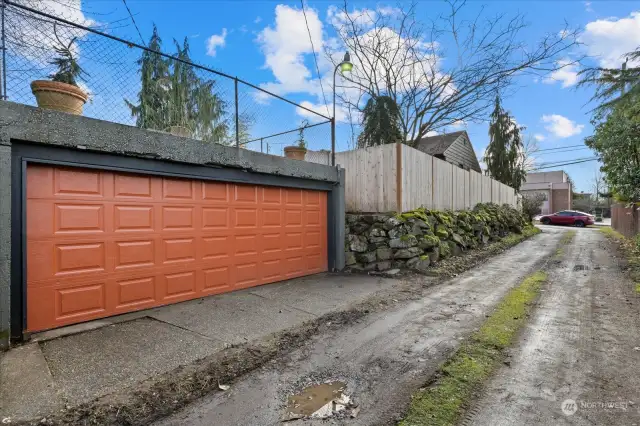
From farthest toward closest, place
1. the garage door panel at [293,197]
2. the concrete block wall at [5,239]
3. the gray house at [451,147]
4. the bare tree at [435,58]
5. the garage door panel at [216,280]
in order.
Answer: the gray house at [451,147]
the bare tree at [435,58]
the garage door panel at [293,197]
the garage door panel at [216,280]
the concrete block wall at [5,239]

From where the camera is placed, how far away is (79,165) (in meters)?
3.93

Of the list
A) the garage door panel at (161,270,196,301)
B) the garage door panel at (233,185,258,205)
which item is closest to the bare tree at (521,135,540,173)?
the garage door panel at (233,185,258,205)

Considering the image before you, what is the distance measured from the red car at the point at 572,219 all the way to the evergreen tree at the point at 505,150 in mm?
4547

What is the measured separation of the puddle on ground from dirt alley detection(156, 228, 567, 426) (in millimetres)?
63

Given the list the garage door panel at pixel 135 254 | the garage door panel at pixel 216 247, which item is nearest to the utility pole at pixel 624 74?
the garage door panel at pixel 216 247

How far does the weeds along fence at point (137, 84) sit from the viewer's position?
380 centimetres

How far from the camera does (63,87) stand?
12.5ft

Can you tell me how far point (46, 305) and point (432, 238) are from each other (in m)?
6.87

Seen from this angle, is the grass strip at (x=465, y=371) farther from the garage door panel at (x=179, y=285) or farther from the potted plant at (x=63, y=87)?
the potted plant at (x=63, y=87)

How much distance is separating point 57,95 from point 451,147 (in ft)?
59.7

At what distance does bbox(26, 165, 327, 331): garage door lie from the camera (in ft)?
12.3

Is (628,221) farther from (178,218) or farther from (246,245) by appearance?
(178,218)

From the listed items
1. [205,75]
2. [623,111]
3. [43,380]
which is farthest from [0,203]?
[623,111]

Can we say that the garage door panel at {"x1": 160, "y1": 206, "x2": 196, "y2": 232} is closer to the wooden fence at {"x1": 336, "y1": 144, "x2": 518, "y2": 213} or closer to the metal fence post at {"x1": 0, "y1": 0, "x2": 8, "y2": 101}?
the metal fence post at {"x1": 0, "y1": 0, "x2": 8, "y2": 101}
